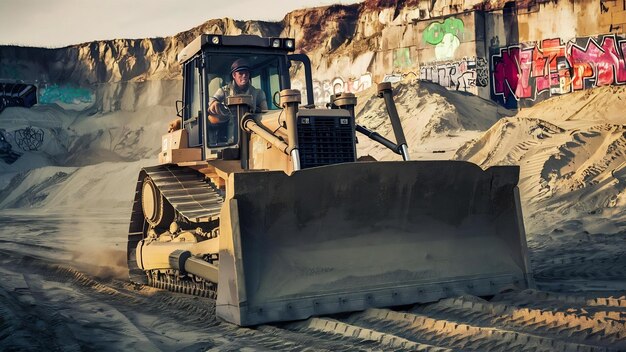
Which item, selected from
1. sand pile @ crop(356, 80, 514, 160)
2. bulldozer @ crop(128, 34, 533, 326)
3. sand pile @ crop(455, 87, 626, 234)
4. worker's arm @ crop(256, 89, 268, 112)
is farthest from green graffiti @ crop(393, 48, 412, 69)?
bulldozer @ crop(128, 34, 533, 326)

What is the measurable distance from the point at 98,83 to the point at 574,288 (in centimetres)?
6099

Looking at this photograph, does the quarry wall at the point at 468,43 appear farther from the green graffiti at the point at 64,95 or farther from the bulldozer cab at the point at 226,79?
the bulldozer cab at the point at 226,79

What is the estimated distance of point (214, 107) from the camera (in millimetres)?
11445

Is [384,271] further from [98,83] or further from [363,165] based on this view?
[98,83]

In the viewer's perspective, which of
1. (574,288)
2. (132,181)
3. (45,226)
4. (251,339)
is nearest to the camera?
(251,339)

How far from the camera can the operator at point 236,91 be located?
11422 mm

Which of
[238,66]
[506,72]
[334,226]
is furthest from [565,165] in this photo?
[506,72]

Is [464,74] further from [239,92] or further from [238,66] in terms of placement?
[239,92]

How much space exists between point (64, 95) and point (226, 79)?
5803 cm

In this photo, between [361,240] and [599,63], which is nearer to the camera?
[361,240]

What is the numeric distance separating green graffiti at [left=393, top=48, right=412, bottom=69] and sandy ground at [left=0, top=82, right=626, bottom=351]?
5976 millimetres

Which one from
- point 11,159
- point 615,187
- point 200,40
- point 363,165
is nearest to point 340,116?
point 363,165

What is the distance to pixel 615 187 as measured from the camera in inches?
657

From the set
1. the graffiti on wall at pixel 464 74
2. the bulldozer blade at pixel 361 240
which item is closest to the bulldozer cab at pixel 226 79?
the bulldozer blade at pixel 361 240
